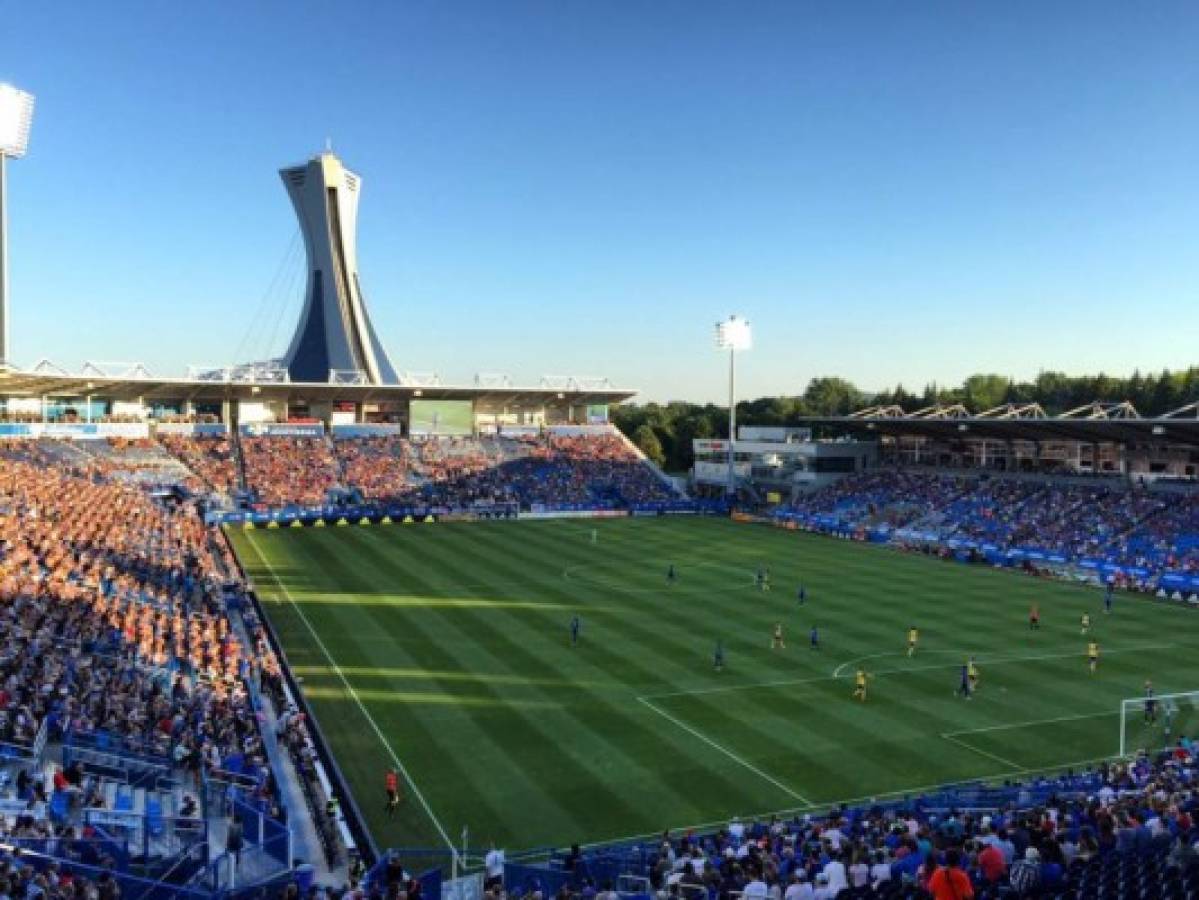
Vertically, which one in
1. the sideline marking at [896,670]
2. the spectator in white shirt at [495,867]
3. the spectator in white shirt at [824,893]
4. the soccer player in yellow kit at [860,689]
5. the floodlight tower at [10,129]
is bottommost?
the sideline marking at [896,670]

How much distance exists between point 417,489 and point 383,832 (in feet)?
186

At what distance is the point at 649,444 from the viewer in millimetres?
132875

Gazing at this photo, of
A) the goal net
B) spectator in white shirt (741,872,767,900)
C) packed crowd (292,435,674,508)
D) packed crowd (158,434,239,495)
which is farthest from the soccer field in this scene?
packed crowd (292,435,674,508)

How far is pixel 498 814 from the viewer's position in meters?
20.9

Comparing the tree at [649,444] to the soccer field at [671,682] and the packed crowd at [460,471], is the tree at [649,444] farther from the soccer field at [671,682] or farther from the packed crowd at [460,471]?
the soccer field at [671,682]

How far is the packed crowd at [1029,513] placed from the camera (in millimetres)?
52906

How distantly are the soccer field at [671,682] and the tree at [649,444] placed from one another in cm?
7866

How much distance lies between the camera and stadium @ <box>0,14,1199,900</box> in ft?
47.9

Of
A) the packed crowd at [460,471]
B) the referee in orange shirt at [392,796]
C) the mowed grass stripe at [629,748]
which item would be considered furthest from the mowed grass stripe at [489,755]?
Result: the packed crowd at [460,471]

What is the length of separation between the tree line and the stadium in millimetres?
55005

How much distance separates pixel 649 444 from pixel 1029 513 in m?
74.4

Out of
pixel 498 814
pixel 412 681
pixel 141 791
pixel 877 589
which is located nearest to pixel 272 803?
pixel 141 791

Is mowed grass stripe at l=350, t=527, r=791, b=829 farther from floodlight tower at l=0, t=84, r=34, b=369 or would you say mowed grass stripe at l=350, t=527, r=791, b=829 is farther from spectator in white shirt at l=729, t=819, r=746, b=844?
floodlight tower at l=0, t=84, r=34, b=369

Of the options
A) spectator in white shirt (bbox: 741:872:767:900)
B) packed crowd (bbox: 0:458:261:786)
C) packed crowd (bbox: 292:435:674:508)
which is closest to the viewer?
spectator in white shirt (bbox: 741:872:767:900)
